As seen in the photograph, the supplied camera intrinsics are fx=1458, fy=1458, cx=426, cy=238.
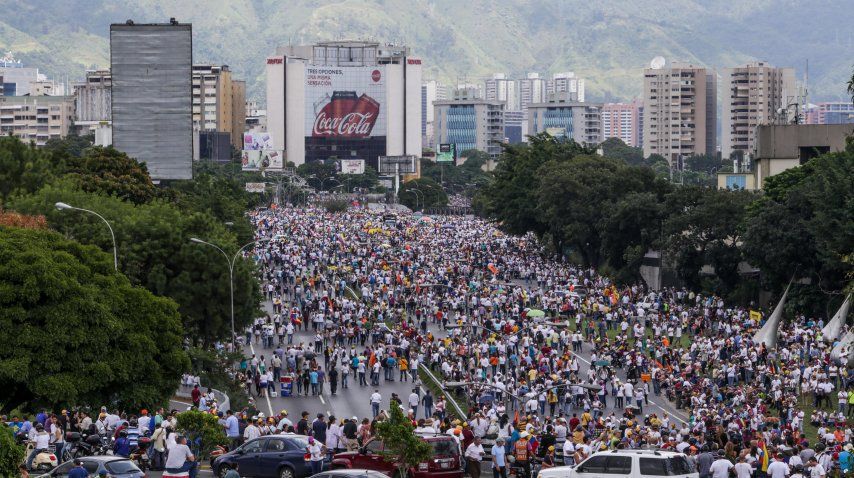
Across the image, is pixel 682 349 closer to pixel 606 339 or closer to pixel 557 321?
pixel 606 339

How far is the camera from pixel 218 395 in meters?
44.4

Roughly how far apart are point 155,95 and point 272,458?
78.3 m

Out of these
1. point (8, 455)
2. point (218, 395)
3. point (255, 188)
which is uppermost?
point (255, 188)

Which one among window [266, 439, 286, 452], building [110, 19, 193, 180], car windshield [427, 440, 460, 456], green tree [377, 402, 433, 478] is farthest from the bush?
building [110, 19, 193, 180]

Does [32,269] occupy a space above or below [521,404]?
above

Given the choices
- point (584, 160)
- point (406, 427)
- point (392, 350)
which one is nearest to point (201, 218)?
point (392, 350)

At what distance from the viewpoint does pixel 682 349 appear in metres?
55.8

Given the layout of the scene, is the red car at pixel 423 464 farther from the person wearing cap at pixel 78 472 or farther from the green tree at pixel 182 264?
the green tree at pixel 182 264

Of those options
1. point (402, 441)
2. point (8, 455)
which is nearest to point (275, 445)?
point (402, 441)

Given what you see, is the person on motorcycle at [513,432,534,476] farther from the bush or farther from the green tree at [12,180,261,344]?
the green tree at [12,180,261,344]

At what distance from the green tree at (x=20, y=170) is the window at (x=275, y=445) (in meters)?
42.0

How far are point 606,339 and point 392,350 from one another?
9575 millimetres

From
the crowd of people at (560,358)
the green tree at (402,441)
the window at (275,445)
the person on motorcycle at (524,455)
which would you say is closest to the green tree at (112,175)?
the crowd of people at (560,358)

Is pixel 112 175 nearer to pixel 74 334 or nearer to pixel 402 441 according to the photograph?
pixel 74 334
